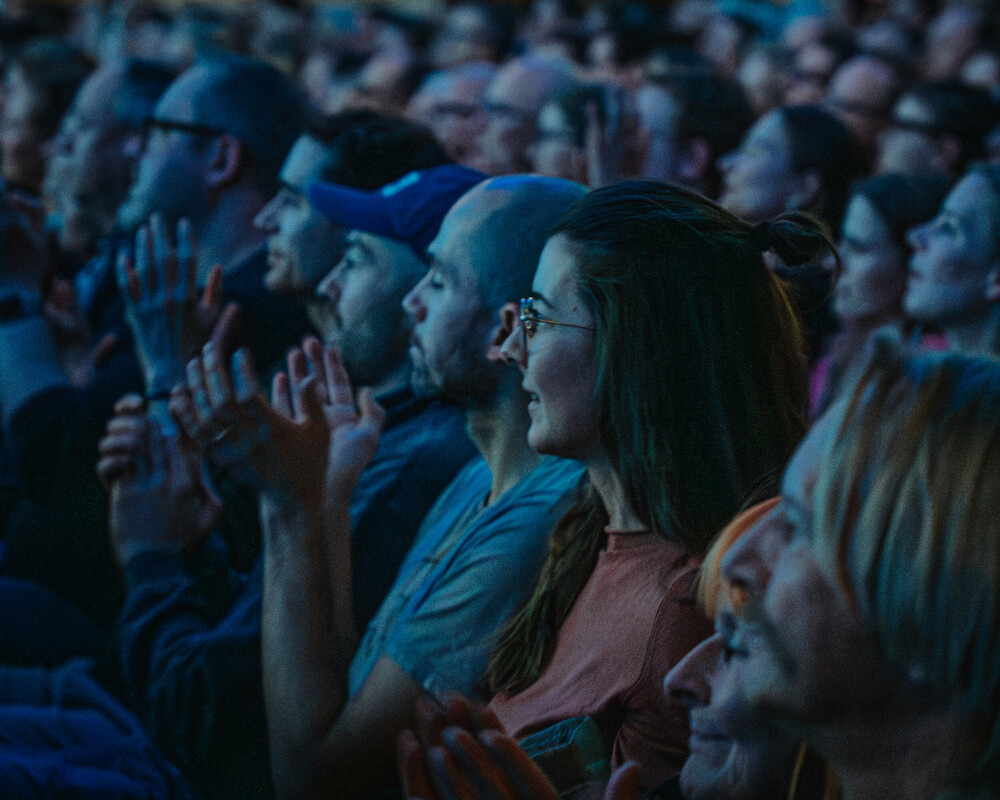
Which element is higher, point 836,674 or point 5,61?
point 836,674

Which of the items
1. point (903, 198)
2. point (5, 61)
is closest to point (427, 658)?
point (903, 198)

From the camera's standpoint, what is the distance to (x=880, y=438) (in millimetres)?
802

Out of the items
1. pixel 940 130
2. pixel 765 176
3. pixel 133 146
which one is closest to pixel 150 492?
pixel 133 146

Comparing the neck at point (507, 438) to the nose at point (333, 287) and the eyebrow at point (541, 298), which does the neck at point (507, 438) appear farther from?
the nose at point (333, 287)

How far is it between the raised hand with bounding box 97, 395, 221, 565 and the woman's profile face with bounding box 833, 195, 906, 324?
1.74 m

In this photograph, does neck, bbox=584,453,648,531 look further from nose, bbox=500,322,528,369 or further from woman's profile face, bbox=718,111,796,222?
woman's profile face, bbox=718,111,796,222

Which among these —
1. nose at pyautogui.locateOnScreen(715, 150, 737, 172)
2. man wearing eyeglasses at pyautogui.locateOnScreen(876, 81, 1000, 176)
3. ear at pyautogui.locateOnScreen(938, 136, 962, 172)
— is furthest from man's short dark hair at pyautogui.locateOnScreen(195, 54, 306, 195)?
ear at pyautogui.locateOnScreen(938, 136, 962, 172)

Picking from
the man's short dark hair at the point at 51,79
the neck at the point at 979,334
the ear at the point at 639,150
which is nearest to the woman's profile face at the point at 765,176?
the ear at the point at 639,150

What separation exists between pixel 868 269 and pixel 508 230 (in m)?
1.75

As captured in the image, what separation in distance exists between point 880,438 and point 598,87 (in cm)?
302

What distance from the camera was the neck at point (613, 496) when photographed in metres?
1.21

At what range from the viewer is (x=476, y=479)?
5.29 ft

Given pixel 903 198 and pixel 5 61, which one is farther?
pixel 5 61

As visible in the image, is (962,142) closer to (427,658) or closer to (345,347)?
(345,347)
